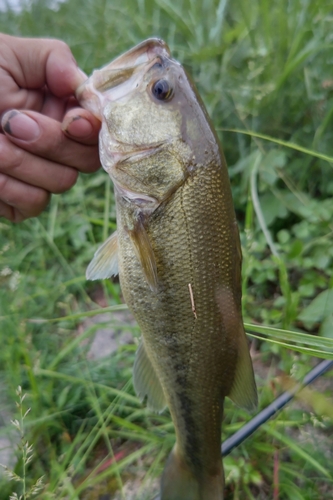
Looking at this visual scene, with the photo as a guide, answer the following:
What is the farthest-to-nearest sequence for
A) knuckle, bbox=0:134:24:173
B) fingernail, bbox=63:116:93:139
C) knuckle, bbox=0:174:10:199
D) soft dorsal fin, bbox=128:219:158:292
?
knuckle, bbox=0:174:10:199, knuckle, bbox=0:134:24:173, fingernail, bbox=63:116:93:139, soft dorsal fin, bbox=128:219:158:292

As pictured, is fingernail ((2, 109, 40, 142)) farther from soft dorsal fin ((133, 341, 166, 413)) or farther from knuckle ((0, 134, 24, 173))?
soft dorsal fin ((133, 341, 166, 413))

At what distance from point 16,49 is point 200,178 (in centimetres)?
97

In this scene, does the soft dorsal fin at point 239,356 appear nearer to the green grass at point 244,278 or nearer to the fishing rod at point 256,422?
the green grass at point 244,278

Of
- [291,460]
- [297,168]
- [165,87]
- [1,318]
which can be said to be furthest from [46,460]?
[297,168]

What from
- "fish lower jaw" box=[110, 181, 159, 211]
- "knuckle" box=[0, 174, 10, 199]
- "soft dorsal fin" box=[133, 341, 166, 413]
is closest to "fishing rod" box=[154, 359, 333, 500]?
"soft dorsal fin" box=[133, 341, 166, 413]

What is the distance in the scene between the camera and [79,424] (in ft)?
5.99

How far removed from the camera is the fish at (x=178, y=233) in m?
1.18

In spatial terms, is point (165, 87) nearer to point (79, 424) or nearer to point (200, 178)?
point (200, 178)

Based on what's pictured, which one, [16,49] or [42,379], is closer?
[16,49]

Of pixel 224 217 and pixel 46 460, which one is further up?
pixel 224 217

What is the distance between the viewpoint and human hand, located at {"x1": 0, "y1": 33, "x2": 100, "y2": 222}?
4.55 ft

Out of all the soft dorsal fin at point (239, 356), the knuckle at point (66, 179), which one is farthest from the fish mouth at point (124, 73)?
the soft dorsal fin at point (239, 356)

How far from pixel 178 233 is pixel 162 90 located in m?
0.46

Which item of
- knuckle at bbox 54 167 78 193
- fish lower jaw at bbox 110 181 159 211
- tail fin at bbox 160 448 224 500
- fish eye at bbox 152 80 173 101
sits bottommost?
tail fin at bbox 160 448 224 500
